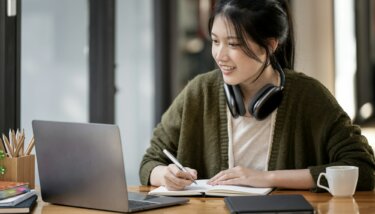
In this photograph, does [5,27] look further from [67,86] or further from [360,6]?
[360,6]

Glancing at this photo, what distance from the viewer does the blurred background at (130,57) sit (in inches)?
126

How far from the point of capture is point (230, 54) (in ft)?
7.41

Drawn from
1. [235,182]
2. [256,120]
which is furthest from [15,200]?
[256,120]

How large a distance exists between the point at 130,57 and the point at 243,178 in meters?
2.37

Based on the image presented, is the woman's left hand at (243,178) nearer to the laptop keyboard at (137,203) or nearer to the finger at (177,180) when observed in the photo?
the finger at (177,180)

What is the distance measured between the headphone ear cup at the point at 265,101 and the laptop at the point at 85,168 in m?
0.50

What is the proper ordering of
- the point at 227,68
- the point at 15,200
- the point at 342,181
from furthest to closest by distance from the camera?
the point at 227,68 < the point at 342,181 < the point at 15,200

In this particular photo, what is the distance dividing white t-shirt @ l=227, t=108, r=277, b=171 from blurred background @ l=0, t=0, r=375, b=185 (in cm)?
37

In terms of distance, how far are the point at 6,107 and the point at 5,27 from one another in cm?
28

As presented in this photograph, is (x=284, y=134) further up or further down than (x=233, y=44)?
further down

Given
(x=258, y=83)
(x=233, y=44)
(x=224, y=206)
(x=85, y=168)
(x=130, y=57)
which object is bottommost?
(x=224, y=206)

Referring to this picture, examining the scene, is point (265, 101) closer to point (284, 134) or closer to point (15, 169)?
point (284, 134)

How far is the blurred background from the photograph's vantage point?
319 cm

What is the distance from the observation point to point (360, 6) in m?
5.32
